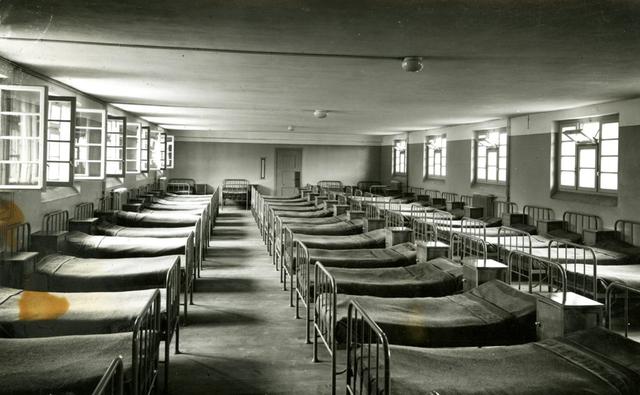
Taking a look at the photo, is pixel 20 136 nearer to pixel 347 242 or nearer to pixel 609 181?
pixel 347 242

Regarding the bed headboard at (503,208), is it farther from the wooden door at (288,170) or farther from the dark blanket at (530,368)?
the wooden door at (288,170)

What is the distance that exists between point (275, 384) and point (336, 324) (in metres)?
0.73

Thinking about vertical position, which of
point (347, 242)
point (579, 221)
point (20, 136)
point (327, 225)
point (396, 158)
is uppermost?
point (396, 158)

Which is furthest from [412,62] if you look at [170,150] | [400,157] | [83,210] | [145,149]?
[400,157]

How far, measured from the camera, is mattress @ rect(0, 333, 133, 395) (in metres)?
2.92

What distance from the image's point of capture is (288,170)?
20156 millimetres

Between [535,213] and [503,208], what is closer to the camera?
[535,213]

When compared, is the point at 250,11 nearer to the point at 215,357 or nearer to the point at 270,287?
the point at 215,357

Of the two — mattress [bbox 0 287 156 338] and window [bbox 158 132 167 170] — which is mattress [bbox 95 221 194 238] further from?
window [bbox 158 132 167 170]

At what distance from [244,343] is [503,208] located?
26.2 feet

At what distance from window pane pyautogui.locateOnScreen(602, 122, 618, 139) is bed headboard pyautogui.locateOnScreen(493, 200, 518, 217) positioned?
2.53 meters

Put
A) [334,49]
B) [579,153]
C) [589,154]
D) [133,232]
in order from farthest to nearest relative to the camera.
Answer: [579,153] → [589,154] → [133,232] → [334,49]

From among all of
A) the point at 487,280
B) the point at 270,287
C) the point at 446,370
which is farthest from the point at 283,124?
the point at 446,370

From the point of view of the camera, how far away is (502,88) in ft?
23.8
